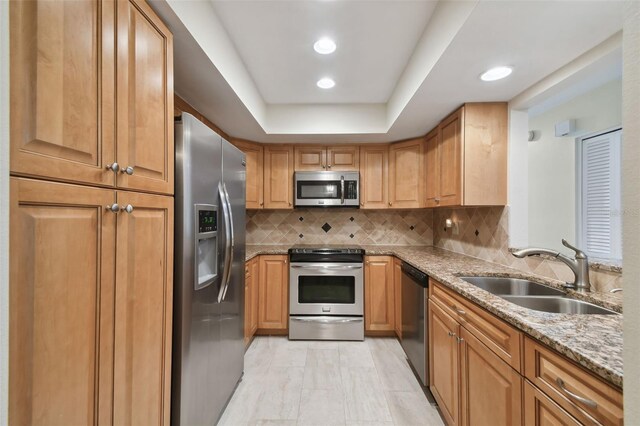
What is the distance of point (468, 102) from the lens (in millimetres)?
2020

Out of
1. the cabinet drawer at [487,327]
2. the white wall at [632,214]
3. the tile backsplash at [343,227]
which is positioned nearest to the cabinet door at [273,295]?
the tile backsplash at [343,227]

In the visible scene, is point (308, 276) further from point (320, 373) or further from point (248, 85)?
point (248, 85)

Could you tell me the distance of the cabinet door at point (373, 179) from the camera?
3.09 meters

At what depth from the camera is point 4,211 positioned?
0.53 m

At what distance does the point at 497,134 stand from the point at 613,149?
83 cm

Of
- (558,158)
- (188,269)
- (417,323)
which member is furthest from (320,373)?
(558,158)

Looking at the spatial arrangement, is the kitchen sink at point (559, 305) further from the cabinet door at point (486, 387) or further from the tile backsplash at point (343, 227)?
the tile backsplash at point (343, 227)

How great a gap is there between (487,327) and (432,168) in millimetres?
1858

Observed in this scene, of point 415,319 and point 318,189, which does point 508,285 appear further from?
point 318,189

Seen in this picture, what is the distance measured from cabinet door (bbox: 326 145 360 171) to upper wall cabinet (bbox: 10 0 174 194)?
213cm

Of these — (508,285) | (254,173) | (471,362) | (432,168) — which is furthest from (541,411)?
(254,173)

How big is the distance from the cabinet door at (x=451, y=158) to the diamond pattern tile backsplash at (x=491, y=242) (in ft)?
1.13

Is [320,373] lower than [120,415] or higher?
lower

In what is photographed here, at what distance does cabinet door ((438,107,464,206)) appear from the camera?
2.11 meters
